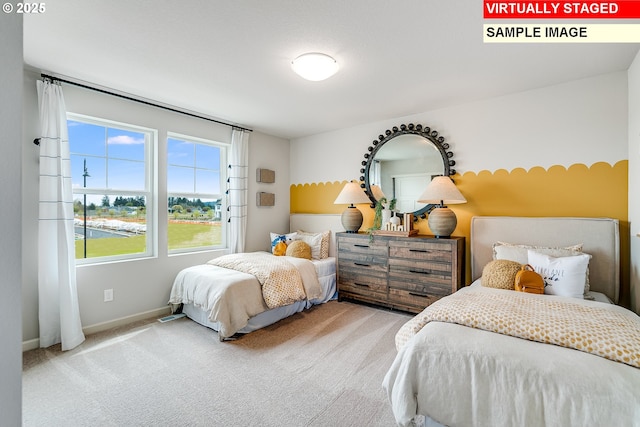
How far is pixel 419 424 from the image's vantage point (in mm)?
1500

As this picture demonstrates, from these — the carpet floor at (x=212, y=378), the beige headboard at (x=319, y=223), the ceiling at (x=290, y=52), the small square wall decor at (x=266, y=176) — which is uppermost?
the ceiling at (x=290, y=52)

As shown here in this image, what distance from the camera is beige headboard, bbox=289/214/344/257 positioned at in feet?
14.0

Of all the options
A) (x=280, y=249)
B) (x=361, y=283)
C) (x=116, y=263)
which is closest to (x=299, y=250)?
(x=280, y=249)

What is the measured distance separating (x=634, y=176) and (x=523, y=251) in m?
1.02

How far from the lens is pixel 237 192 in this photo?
3990mm

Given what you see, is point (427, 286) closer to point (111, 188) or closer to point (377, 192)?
point (377, 192)

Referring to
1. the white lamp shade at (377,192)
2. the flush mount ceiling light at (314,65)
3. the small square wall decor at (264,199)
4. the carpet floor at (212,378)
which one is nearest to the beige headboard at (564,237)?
the white lamp shade at (377,192)

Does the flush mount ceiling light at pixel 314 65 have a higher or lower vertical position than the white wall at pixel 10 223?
higher

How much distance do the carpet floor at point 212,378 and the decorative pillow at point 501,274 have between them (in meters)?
1.00

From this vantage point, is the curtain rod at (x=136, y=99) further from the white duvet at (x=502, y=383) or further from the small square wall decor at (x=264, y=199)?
the white duvet at (x=502, y=383)

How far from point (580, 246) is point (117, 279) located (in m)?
4.46

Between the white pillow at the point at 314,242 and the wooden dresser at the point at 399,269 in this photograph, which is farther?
the white pillow at the point at 314,242

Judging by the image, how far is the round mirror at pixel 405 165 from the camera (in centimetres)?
342

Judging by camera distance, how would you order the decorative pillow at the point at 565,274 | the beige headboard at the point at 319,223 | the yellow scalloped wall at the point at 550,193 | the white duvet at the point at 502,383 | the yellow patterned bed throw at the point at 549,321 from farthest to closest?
the beige headboard at the point at 319,223, the yellow scalloped wall at the point at 550,193, the decorative pillow at the point at 565,274, the yellow patterned bed throw at the point at 549,321, the white duvet at the point at 502,383
